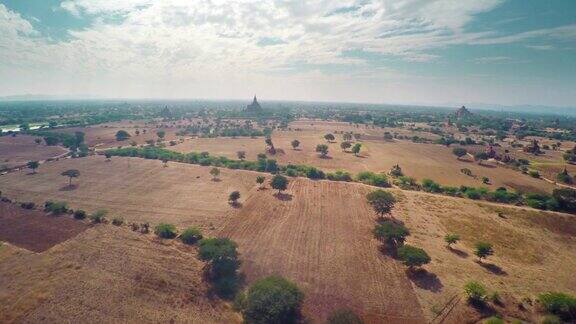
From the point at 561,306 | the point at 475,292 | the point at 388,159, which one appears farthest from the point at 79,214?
the point at 388,159

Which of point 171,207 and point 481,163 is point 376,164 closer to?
point 481,163

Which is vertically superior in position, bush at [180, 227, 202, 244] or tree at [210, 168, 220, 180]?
tree at [210, 168, 220, 180]

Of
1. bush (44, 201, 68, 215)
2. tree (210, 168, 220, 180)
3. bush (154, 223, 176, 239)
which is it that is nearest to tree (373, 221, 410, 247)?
bush (154, 223, 176, 239)

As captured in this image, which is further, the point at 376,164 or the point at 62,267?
the point at 376,164

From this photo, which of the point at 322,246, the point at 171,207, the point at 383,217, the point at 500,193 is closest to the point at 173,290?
the point at 322,246

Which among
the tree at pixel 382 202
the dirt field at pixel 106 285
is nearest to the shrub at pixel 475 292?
the tree at pixel 382 202

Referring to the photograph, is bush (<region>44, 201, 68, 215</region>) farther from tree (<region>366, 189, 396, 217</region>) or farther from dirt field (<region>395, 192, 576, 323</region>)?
dirt field (<region>395, 192, 576, 323</region>)
